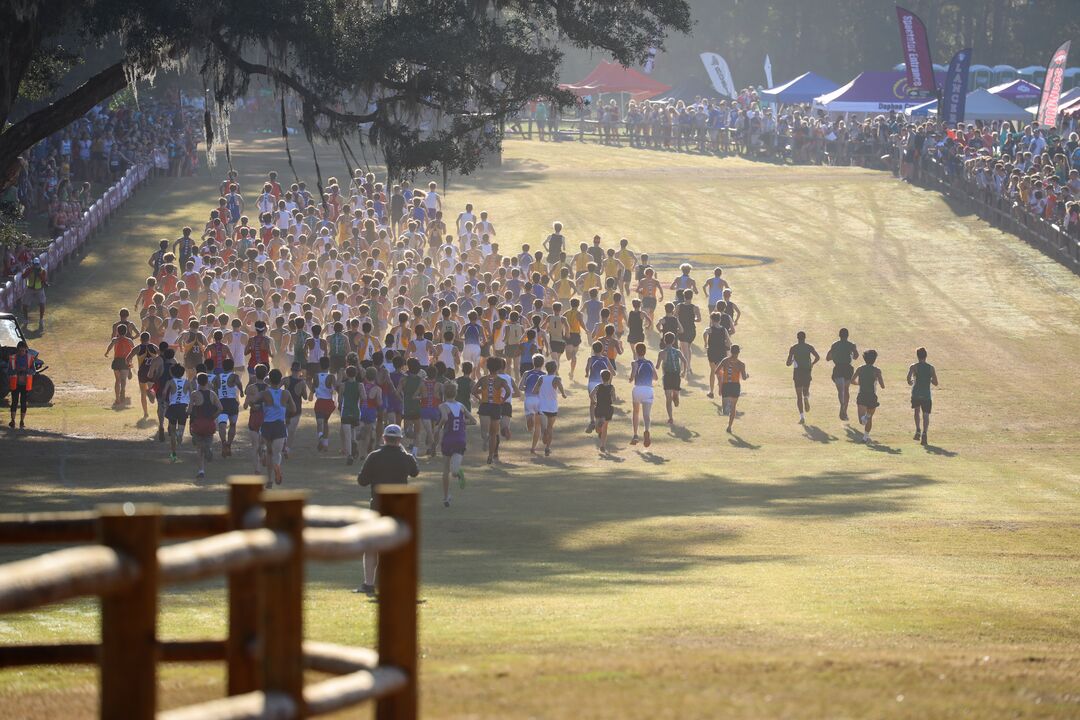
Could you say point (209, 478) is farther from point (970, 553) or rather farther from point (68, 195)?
point (68, 195)

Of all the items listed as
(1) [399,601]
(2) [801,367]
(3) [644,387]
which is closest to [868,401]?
(2) [801,367]

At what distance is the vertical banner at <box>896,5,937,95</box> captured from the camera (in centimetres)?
5531

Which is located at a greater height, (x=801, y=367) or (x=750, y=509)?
(x=801, y=367)

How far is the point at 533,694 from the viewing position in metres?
7.52

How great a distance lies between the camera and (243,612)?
5.10 meters

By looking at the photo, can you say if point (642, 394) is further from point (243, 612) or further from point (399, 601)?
point (243, 612)

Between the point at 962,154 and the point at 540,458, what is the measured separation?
99.0ft

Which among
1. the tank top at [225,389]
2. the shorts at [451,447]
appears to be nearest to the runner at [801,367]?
the shorts at [451,447]

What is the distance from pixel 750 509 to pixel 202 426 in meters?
7.72

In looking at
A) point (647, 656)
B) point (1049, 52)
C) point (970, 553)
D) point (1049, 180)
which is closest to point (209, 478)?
point (970, 553)

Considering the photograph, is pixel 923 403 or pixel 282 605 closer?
pixel 282 605

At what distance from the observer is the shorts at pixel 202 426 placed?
2147cm

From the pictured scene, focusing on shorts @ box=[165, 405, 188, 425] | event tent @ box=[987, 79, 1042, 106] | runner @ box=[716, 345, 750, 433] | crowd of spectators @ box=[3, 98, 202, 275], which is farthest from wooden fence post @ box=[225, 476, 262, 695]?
event tent @ box=[987, 79, 1042, 106]

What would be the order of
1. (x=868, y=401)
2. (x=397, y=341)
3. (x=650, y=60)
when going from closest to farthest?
(x=868, y=401) < (x=397, y=341) < (x=650, y=60)
